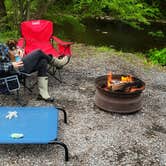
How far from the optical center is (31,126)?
410 cm

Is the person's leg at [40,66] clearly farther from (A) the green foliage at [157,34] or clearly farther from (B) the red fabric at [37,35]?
(A) the green foliage at [157,34]

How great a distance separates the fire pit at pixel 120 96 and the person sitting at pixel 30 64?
2.48 feet

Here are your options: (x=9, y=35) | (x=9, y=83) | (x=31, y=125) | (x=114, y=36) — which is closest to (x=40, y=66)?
(x=9, y=83)

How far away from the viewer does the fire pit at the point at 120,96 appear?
4.93m

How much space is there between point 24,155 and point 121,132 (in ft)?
4.07

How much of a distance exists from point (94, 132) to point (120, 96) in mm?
677

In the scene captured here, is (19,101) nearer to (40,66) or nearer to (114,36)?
(40,66)

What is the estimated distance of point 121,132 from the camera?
4.54 meters

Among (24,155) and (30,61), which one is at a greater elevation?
(30,61)

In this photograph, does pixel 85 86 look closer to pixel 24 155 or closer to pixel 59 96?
pixel 59 96

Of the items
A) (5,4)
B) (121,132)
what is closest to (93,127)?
(121,132)

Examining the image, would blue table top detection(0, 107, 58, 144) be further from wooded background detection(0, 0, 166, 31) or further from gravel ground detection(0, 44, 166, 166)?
wooded background detection(0, 0, 166, 31)

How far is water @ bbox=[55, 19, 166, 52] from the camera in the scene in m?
12.7

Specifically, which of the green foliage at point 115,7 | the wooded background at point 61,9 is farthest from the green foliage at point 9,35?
the green foliage at point 115,7
